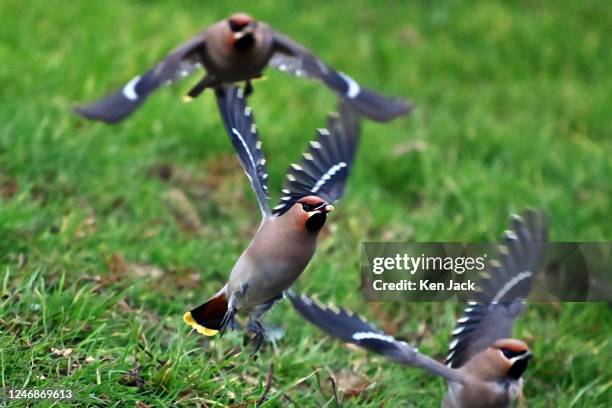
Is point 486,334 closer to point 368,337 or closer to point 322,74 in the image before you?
point 368,337

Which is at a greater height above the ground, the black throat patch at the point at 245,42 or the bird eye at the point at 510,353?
the black throat patch at the point at 245,42

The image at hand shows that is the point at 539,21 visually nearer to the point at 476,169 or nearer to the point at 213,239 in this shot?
the point at 476,169

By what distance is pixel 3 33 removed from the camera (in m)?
6.69

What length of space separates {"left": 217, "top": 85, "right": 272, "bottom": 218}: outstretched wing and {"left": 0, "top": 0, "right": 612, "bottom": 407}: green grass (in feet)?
2.18

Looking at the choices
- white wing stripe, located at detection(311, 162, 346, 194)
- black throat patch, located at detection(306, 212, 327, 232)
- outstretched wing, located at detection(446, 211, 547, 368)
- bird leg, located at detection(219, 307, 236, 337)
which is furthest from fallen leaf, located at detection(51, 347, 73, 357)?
outstretched wing, located at detection(446, 211, 547, 368)

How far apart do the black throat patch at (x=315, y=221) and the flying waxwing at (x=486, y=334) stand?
0.34m

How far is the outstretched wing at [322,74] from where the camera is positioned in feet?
17.3

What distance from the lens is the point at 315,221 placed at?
3.76m

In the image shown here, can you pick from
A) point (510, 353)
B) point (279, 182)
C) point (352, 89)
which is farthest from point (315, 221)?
point (279, 182)

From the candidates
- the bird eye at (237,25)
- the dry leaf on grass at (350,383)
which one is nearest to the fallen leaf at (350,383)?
the dry leaf on grass at (350,383)

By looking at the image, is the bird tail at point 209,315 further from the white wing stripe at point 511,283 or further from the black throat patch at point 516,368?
the white wing stripe at point 511,283

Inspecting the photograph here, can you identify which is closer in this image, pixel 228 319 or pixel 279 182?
pixel 228 319

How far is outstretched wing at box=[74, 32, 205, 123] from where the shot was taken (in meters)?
4.76

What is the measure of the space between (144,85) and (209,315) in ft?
4.98
